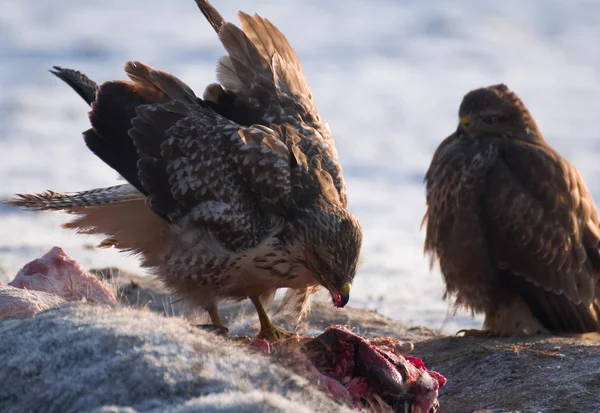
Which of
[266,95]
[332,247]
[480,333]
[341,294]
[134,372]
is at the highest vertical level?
[266,95]

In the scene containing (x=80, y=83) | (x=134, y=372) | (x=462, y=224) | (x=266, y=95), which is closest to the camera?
(x=134, y=372)

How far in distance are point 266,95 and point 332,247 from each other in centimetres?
123

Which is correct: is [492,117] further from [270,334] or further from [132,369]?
[132,369]

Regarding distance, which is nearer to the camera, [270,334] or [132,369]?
[132,369]

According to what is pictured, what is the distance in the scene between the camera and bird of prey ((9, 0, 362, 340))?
17.0 feet

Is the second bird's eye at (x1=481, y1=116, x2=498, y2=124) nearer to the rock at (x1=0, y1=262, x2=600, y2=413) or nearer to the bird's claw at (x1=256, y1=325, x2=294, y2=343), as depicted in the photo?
the bird's claw at (x1=256, y1=325, x2=294, y2=343)

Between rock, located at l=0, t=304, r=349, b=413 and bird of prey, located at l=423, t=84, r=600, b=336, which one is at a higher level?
bird of prey, located at l=423, t=84, r=600, b=336

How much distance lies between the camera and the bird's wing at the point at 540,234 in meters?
6.79

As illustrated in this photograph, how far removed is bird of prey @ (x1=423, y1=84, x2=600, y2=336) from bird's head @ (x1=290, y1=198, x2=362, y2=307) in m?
1.81

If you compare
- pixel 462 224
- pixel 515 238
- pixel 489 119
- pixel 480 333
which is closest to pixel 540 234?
pixel 515 238

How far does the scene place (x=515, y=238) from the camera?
682 centimetres

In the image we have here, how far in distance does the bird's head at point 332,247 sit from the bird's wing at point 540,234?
1.87m

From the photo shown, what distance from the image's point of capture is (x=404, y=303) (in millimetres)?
8570

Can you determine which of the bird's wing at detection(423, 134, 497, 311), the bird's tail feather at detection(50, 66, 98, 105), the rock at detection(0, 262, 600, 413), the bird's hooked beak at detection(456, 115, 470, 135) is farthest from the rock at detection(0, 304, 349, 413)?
the bird's hooked beak at detection(456, 115, 470, 135)
